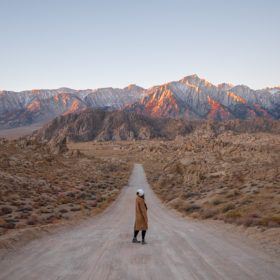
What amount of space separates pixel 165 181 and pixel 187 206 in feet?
72.2

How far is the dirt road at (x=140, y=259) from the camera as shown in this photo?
834 centimetres

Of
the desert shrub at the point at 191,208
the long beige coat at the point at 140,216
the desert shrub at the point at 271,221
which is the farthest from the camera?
the desert shrub at the point at 191,208

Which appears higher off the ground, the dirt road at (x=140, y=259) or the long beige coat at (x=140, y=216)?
the long beige coat at (x=140, y=216)

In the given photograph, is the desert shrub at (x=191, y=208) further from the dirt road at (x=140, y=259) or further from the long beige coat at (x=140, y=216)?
the long beige coat at (x=140, y=216)

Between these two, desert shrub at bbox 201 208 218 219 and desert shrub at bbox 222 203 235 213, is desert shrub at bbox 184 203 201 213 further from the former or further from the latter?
desert shrub at bbox 222 203 235 213

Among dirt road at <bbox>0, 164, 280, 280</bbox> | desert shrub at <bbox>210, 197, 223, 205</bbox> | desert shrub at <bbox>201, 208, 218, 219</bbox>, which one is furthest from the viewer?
desert shrub at <bbox>210, 197, 223, 205</bbox>

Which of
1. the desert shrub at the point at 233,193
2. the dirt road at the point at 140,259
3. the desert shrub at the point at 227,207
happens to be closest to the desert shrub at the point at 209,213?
the desert shrub at the point at 227,207

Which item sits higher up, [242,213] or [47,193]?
[242,213]

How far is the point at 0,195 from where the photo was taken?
2602 centimetres

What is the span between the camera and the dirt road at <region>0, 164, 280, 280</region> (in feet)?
27.3

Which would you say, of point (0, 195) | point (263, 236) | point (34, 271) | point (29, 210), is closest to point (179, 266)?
point (34, 271)

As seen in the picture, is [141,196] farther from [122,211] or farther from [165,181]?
[165,181]

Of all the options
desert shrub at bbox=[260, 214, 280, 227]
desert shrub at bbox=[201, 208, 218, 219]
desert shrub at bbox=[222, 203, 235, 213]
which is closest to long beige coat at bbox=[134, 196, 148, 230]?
desert shrub at bbox=[260, 214, 280, 227]

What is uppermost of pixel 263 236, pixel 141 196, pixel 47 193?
pixel 141 196
